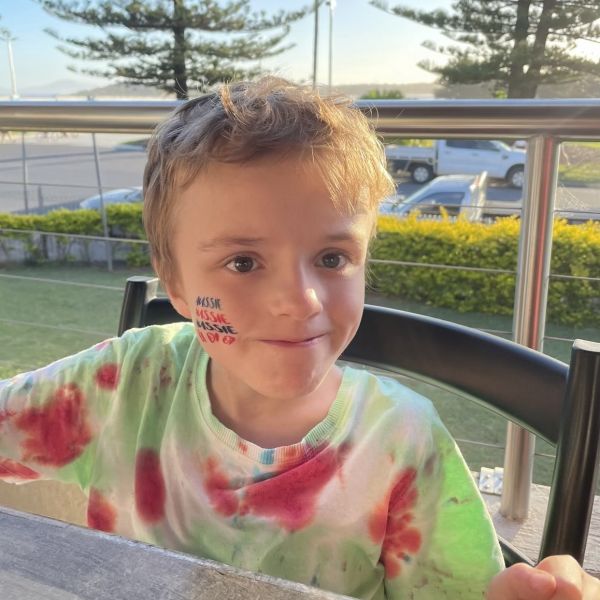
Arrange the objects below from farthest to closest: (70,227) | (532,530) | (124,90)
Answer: (124,90) → (70,227) → (532,530)

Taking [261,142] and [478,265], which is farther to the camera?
[478,265]

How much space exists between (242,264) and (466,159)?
10.6 m

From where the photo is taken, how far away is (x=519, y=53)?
10.3 meters

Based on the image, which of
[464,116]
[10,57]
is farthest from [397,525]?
[10,57]

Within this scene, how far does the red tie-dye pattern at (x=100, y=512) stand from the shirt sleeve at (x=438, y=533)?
1.04ft

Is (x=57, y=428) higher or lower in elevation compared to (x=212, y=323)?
lower

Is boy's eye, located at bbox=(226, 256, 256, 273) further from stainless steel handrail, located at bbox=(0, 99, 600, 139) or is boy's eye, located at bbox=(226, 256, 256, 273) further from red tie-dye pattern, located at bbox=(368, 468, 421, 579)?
stainless steel handrail, located at bbox=(0, 99, 600, 139)

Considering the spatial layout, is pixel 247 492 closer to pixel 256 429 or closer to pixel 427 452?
pixel 256 429

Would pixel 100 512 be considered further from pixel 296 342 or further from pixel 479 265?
pixel 479 265

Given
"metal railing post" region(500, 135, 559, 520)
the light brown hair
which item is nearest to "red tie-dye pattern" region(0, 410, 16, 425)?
the light brown hair

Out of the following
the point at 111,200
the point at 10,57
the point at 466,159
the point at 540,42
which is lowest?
the point at 111,200

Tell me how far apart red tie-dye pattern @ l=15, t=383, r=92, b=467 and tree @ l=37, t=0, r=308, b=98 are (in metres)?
10.4

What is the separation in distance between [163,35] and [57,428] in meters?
11.3

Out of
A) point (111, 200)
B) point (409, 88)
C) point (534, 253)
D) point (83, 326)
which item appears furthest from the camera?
point (409, 88)
